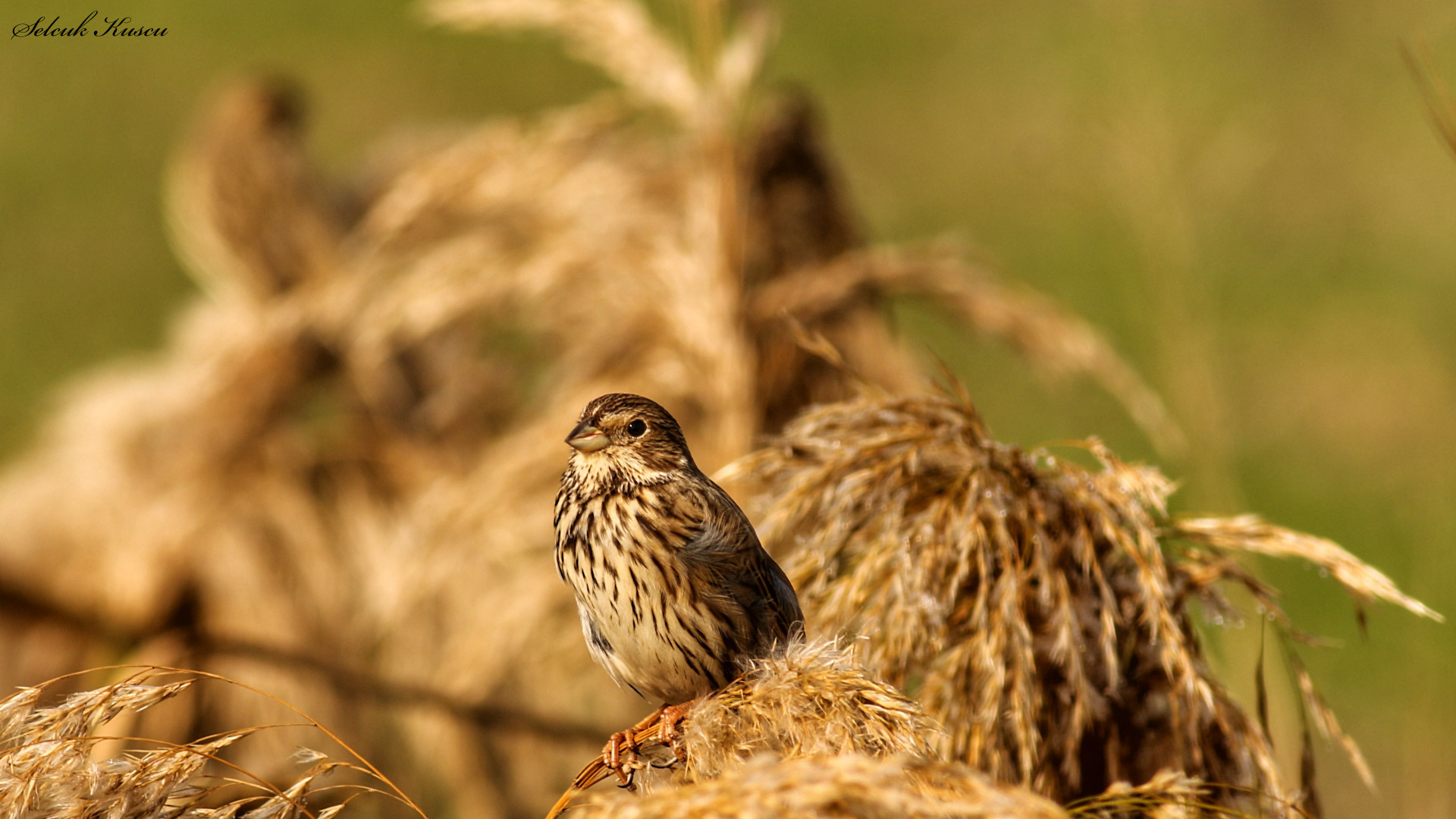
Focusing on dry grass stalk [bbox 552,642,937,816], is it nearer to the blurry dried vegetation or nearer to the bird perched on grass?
the bird perched on grass

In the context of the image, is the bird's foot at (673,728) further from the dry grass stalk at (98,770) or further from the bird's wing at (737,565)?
the dry grass stalk at (98,770)

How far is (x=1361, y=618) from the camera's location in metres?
2.23

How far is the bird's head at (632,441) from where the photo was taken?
7.27 ft

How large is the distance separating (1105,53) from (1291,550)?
7.29 feet

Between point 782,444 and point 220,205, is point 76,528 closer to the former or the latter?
point 220,205

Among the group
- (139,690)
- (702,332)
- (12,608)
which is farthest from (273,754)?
(139,690)

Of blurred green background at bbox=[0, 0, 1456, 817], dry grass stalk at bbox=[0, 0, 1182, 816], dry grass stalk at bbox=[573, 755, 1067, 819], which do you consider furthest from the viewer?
blurred green background at bbox=[0, 0, 1456, 817]

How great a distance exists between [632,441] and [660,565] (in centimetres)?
21

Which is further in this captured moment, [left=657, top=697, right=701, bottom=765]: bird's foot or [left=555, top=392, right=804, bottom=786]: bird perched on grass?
[left=555, top=392, right=804, bottom=786]: bird perched on grass

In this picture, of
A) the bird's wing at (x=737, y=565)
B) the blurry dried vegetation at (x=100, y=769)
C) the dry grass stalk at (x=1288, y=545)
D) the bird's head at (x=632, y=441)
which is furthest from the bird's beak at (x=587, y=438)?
the dry grass stalk at (x=1288, y=545)

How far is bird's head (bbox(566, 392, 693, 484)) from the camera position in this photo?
→ 222cm

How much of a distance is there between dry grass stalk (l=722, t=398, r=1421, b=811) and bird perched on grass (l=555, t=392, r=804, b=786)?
0.45 feet

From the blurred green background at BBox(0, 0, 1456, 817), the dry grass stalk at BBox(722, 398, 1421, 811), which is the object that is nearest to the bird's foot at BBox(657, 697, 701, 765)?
the dry grass stalk at BBox(722, 398, 1421, 811)

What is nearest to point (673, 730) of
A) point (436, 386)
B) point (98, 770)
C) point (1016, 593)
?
point (1016, 593)
